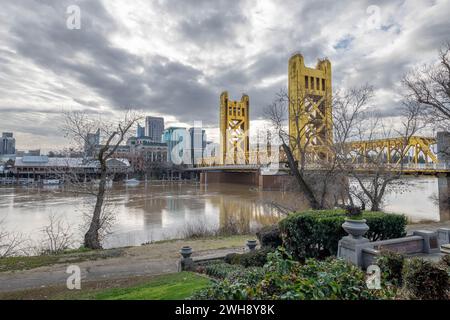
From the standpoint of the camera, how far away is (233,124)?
214 feet

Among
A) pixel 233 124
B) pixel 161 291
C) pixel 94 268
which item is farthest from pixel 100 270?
pixel 233 124

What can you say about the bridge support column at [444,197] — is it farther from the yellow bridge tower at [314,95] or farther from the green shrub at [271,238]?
the green shrub at [271,238]

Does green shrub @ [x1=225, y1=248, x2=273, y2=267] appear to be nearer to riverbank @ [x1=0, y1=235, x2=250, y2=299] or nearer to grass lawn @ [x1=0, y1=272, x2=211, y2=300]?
grass lawn @ [x1=0, y1=272, x2=211, y2=300]

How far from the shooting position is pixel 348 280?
2639 millimetres

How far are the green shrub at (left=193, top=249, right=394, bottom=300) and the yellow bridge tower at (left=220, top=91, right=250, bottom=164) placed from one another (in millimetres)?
55155

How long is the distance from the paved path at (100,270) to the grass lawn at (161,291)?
1.85m

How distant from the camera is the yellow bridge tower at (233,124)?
A: 2414 inches

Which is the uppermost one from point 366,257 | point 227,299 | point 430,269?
point 227,299

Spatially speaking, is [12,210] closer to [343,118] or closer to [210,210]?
[210,210]

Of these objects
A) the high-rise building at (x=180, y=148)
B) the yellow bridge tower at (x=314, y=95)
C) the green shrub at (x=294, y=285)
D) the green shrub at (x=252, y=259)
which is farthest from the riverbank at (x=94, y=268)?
the high-rise building at (x=180, y=148)

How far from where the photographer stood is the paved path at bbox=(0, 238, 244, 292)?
725cm

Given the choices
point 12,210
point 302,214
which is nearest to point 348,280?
point 302,214

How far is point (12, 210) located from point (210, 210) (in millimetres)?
17095

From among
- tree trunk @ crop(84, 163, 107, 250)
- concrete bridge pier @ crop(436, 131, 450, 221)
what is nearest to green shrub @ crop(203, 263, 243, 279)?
tree trunk @ crop(84, 163, 107, 250)
